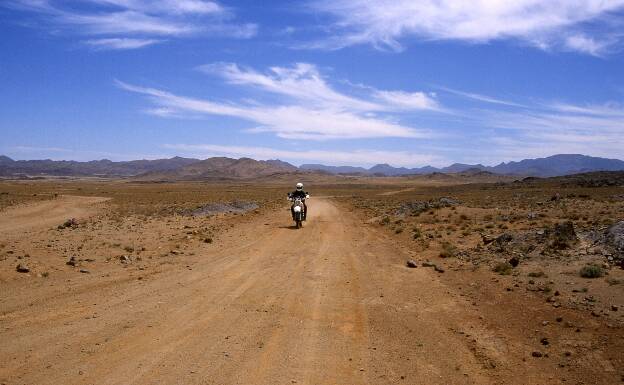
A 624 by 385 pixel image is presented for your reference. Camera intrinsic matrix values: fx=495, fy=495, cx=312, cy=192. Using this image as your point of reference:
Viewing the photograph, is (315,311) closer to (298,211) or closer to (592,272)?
(592,272)

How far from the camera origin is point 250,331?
25.6 feet

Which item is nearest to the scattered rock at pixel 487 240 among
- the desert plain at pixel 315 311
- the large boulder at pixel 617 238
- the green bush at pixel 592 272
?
the desert plain at pixel 315 311

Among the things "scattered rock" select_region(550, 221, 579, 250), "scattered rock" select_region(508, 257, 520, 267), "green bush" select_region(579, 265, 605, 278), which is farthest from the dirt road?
"scattered rock" select_region(550, 221, 579, 250)

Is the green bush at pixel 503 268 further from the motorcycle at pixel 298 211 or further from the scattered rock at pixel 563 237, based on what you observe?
the motorcycle at pixel 298 211

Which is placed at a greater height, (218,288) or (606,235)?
(606,235)

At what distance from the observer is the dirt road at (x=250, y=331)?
628 centimetres

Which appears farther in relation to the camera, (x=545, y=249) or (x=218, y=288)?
(x=545, y=249)

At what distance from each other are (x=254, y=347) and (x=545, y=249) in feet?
33.2

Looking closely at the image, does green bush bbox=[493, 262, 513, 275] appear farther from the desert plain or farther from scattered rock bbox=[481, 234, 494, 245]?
scattered rock bbox=[481, 234, 494, 245]

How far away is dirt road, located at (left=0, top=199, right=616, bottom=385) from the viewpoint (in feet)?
20.6

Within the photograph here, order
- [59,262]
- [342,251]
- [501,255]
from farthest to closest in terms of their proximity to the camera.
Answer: [342,251]
[501,255]
[59,262]

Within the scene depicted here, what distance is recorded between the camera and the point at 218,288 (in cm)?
1063

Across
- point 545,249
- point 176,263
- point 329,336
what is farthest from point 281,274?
point 545,249

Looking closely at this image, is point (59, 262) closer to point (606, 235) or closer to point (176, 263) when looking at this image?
point (176, 263)
